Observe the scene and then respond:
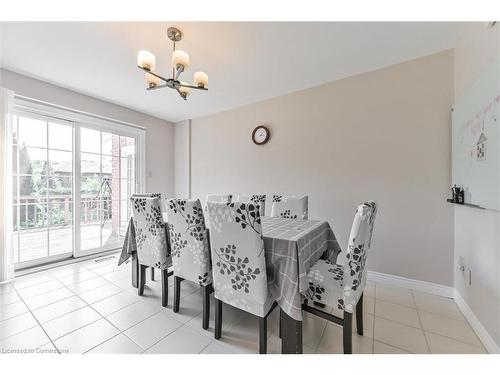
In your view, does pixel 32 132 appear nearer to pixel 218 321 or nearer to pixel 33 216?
pixel 33 216

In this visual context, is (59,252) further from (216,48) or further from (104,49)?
(216,48)

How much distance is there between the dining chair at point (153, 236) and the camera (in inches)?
69.6

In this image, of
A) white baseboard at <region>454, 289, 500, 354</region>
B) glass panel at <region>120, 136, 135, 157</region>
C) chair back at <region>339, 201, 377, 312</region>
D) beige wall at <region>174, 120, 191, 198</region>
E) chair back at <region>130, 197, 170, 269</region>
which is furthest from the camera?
beige wall at <region>174, 120, 191, 198</region>

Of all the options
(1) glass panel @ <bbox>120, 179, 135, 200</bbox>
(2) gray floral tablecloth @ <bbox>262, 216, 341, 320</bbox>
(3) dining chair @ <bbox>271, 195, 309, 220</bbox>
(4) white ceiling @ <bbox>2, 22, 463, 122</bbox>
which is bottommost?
(2) gray floral tablecloth @ <bbox>262, 216, 341, 320</bbox>

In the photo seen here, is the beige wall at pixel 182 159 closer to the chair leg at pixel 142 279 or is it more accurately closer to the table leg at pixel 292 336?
the chair leg at pixel 142 279

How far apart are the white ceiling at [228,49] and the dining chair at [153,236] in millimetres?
1435

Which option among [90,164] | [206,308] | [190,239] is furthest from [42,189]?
[206,308]

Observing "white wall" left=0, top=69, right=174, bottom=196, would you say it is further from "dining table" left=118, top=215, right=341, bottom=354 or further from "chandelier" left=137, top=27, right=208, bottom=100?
"dining table" left=118, top=215, right=341, bottom=354

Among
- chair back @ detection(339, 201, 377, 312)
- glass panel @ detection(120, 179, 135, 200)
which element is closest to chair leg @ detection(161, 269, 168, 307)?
chair back @ detection(339, 201, 377, 312)

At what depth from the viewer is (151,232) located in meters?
1.81

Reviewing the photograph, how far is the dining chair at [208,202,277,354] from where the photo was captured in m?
1.18

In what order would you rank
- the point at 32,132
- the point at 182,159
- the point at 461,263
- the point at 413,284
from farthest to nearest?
the point at 182,159 → the point at 32,132 → the point at 413,284 → the point at 461,263

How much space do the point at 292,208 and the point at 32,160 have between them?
10.8 ft

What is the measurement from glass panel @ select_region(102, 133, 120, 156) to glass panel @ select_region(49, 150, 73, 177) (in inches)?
18.0
